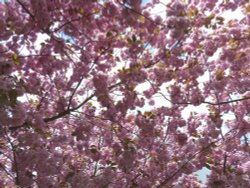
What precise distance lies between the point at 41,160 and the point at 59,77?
2292 millimetres

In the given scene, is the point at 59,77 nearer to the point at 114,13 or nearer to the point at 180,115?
the point at 114,13

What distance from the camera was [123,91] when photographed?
8.07 meters

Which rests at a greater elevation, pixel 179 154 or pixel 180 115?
pixel 180 115

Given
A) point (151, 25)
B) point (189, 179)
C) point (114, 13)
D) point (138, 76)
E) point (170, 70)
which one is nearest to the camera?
point (114, 13)

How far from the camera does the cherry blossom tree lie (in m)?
6.25

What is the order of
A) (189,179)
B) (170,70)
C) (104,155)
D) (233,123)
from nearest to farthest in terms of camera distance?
(170,70), (233,123), (104,155), (189,179)

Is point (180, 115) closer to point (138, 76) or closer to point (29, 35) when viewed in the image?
point (138, 76)

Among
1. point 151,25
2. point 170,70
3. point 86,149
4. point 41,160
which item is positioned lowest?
point 41,160

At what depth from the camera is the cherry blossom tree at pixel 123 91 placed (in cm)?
625

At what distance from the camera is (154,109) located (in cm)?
1042

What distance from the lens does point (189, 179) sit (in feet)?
36.2

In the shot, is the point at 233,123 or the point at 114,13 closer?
the point at 114,13

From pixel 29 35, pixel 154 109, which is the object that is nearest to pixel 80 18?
pixel 29 35

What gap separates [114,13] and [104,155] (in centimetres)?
525
